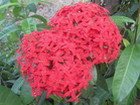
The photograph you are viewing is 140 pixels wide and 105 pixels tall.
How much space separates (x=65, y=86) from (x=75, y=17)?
0.89 feet

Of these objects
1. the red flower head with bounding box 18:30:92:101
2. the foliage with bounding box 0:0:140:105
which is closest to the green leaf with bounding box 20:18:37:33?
the foliage with bounding box 0:0:140:105

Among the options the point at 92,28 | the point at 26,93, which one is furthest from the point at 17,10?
the point at 92,28

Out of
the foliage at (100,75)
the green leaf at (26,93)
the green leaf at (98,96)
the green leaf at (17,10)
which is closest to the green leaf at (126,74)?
the foliage at (100,75)

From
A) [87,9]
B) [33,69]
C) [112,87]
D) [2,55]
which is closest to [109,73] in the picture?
[112,87]

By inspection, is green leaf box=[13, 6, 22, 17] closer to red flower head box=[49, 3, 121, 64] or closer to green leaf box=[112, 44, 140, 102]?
red flower head box=[49, 3, 121, 64]

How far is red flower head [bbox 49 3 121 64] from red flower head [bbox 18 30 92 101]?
4 cm

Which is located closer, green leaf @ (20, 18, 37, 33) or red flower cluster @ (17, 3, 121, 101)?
red flower cluster @ (17, 3, 121, 101)

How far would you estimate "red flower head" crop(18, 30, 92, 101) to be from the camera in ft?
3.92

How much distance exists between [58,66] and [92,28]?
19cm

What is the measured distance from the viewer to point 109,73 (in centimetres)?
175

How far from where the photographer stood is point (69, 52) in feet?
4.01

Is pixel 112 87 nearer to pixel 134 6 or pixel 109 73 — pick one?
pixel 109 73

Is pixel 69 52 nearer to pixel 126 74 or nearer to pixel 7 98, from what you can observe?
pixel 126 74

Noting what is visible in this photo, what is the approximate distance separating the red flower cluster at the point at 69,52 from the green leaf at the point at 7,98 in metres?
0.29
